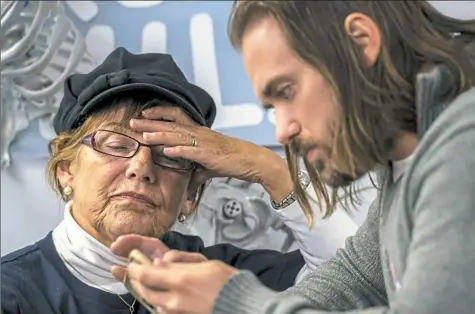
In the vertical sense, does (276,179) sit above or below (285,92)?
below

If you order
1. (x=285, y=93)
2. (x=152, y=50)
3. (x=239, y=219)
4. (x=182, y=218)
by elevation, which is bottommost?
(x=239, y=219)

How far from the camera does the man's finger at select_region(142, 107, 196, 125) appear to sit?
2.46 feet

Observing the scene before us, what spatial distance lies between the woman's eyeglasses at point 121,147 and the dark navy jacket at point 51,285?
0.07 metres

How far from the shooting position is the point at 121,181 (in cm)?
71

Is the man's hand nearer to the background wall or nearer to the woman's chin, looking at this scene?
the woman's chin

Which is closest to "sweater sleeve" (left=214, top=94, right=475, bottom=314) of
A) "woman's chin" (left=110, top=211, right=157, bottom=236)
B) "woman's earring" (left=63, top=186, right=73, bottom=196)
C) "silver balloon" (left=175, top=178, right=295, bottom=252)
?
"woman's chin" (left=110, top=211, right=157, bottom=236)

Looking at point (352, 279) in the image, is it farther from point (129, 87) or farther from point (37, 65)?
point (37, 65)

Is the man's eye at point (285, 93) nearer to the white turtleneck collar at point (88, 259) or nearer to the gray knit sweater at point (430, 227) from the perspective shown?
the gray knit sweater at point (430, 227)

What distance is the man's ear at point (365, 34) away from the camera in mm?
438

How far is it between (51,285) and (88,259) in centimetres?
5

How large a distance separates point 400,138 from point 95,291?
397 mm

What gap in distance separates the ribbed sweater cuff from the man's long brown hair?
0.30 feet

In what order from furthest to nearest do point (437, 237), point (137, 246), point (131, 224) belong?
point (131, 224) → point (137, 246) → point (437, 237)

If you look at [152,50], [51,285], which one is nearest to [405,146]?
[51,285]
